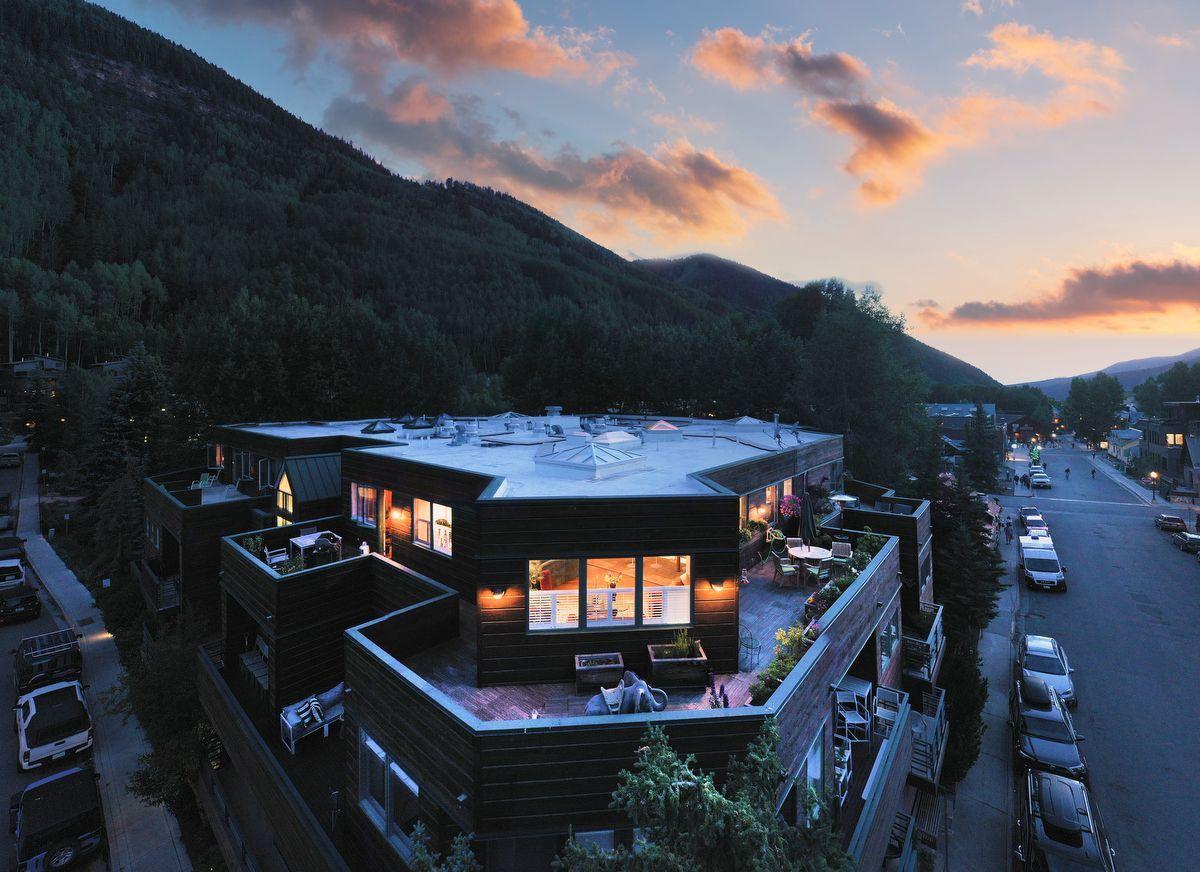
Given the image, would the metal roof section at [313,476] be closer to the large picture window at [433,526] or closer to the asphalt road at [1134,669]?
the large picture window at [433,526]

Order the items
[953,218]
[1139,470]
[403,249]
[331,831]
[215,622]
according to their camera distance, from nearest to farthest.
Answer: [331,831], [215,622], [953,218], [1139,470], [403,249]

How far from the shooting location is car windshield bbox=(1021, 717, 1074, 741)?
1686cm

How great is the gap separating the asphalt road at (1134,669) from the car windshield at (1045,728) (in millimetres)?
1376

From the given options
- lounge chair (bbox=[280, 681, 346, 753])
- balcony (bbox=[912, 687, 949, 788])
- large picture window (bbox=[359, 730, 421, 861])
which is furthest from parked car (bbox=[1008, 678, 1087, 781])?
lounge chair (bbox=[280, 681, 346, 753])

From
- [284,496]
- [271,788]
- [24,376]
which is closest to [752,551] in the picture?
[271,788]

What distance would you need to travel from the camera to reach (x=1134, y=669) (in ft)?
73.8

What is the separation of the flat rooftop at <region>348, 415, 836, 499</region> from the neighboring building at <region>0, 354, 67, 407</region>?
69590mm

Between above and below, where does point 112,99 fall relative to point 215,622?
above

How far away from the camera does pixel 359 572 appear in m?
13.4

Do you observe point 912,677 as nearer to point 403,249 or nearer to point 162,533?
point 162,533

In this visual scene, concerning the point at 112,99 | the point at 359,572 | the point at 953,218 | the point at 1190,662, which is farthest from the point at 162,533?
the point at 112,99

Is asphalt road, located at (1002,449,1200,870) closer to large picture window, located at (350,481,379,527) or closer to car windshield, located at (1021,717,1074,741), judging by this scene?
car windshield, located at (1021,717,1074,741)

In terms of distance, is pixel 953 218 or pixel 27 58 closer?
pixel 953 218

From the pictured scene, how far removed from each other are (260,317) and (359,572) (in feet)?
100
